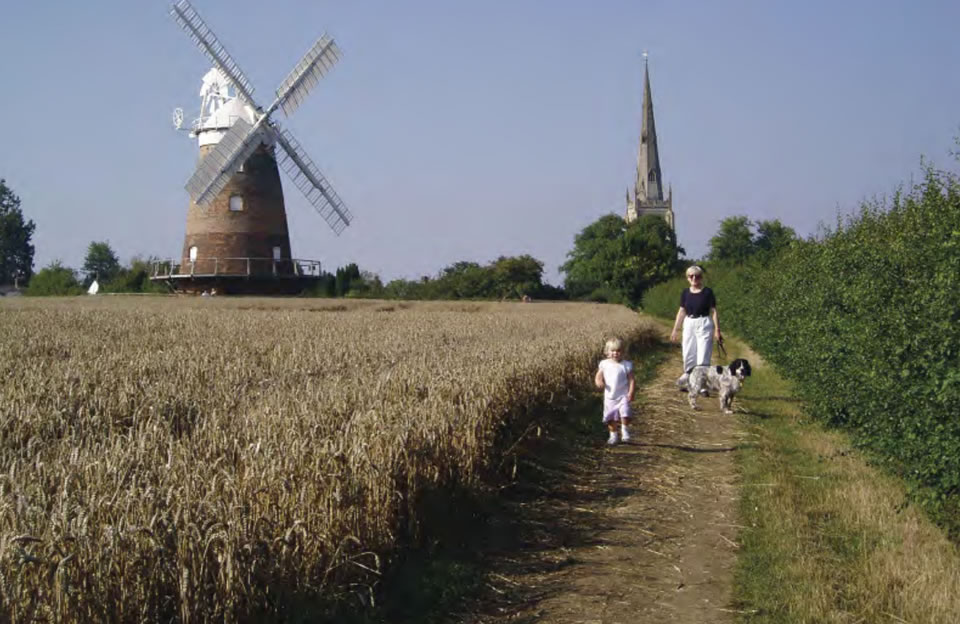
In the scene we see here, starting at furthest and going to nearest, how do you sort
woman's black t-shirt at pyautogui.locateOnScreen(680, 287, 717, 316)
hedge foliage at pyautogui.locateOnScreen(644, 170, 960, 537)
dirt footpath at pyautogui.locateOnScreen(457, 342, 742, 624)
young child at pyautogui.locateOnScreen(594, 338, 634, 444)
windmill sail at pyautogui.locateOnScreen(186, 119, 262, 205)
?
windmill sail at pyautogui.locateOnScreen(186, 119, 262, 205), woman's black t-shirt at pyautogui.locateOnScreen(680, 287, 717, 316), young child at pyautogui.locateOnScreen(594, 338, 634, 444), hedge foliage at pyautogui.locateOnScreen(644, 170, 960, 537), dirt footpath at pyautogui.locateOnScreen(457, 342, 742, 624)

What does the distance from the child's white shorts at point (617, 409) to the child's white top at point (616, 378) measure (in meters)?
0.06

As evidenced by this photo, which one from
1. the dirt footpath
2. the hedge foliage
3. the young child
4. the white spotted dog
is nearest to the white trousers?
the white spotted dog

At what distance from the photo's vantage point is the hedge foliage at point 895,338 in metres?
7.01

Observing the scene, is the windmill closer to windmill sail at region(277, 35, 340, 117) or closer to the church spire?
windmill sail at region(277, 35, 340, 117)

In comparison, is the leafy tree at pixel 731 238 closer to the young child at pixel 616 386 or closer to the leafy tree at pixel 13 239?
the leafy tree at pixel 13 239

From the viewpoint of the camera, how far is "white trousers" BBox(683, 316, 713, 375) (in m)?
13.5

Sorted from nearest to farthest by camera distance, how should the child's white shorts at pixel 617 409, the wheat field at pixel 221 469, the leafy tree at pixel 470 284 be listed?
1. the wheat field at pixel 221 469
2. the child's white shorts at pixel 617 409
3. the leafy tree at pixel 470 284

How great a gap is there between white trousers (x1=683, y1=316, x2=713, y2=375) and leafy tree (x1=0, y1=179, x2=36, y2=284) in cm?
10168

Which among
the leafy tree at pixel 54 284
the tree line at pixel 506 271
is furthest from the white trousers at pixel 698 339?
the leafy tree at pixel 54 284

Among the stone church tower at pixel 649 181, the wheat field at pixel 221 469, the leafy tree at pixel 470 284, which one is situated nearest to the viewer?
the wheat field at pixel 221 469

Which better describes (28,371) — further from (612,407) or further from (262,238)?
(262,238)

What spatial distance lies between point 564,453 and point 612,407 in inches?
31.1

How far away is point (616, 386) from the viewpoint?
1075 cm

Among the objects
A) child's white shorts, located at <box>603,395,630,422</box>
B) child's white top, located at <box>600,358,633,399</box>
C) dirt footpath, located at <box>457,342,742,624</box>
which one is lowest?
dirt footpath, located at <box>457,342,742,624</box>
